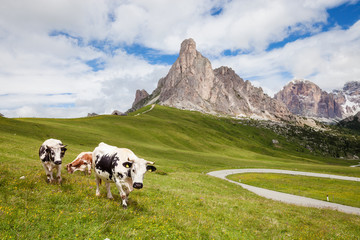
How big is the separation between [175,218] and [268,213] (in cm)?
1004

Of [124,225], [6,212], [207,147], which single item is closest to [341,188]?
[124,225]

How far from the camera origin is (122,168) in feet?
37.1

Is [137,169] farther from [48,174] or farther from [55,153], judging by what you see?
[48,174]

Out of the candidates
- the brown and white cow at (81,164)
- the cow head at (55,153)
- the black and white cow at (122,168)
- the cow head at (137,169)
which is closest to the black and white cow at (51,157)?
the cow head at (55,153)

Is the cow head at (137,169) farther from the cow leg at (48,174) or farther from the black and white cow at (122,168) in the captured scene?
the cow leg at (48,174)

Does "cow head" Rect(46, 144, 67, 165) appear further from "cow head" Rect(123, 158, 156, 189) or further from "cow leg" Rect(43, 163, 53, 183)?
"cow head" Rect(123, 158, 156, 189)

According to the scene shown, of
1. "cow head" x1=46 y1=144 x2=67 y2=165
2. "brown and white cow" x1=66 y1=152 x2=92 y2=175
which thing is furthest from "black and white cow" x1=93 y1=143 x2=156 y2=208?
"brown and white cow" x1=66 y1=152 x2=92 y2=175

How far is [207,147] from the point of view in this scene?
114438mm

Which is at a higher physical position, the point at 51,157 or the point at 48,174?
the point at 51,157

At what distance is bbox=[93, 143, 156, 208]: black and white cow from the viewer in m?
10.8

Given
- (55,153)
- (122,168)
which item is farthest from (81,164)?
(122,168)

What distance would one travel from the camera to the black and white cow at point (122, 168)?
10.8 metres

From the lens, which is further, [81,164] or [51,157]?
[81,164]

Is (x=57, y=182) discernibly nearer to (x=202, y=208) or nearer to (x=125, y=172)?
(x=125, y=172)
